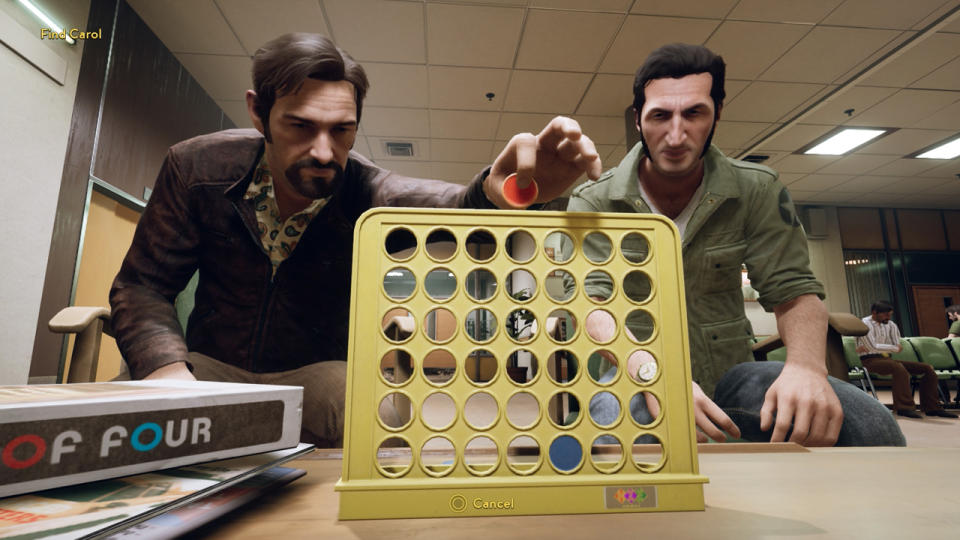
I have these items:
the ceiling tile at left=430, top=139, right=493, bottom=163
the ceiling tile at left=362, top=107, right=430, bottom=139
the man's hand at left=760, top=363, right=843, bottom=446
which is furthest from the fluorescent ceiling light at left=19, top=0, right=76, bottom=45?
the man's hand at left=760, top=363, right=843, bottom=446

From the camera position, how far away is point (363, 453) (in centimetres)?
27

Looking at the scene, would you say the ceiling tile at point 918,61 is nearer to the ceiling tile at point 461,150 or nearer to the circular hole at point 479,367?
the ceiling tile at point 461,150

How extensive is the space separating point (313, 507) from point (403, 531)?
0.29ft

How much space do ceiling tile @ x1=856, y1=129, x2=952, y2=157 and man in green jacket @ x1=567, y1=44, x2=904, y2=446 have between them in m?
4.61

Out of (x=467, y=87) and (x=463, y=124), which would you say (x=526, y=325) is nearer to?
(x=467, y=87)

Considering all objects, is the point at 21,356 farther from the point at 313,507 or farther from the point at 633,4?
the point at 633,4

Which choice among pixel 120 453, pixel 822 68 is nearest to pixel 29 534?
pixel 120 453

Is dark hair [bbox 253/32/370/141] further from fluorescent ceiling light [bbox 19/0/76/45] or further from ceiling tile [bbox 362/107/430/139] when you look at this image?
ceiling tile [bbox 362/107/430/139]

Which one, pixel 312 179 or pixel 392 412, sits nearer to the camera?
pixel 392 412

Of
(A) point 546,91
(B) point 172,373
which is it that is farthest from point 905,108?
(B) point 172,373

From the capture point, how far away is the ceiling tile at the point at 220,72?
3.07 metres

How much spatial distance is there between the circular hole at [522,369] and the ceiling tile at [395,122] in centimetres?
213

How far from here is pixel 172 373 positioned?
686 mm

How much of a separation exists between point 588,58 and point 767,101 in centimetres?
160
